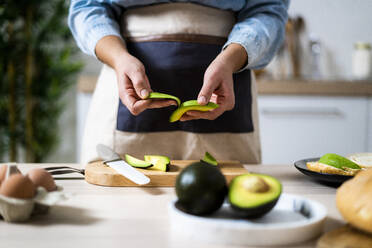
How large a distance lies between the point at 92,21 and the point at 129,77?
0.25 metres

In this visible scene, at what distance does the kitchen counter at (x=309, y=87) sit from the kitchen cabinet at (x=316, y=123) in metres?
0.03

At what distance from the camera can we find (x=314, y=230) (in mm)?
522

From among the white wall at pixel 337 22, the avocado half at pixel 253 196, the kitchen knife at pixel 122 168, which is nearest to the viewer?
the avocado half at pixel 253 196

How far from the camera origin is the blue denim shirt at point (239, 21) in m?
1.06

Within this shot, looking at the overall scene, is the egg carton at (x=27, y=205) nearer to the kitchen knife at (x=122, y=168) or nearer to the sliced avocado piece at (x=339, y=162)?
the kitchen knife at (x=122, y=168)

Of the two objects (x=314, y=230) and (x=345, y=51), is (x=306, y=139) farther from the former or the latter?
(x=314, y=230)

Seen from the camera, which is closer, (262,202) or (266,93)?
(262,202)

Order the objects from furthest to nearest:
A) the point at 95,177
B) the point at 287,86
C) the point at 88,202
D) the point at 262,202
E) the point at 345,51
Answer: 1. the point at 345,51
2. the point at 287,86
3. the point at 95,177
4. the point at 88,202
5. the point at 262,202

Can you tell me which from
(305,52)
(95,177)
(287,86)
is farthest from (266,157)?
(95,177)

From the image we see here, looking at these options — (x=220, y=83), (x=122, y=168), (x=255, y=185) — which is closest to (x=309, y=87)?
(x=220, y=83)

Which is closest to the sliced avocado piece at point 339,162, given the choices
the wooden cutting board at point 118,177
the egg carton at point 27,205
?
the wooden cutting board at point 118,177

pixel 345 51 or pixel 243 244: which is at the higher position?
pixel 345 51

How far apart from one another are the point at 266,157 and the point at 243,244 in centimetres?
175

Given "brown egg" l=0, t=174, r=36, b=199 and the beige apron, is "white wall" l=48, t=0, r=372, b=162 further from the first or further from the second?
"brown egg" l=0, t=174, r=36, b=199
